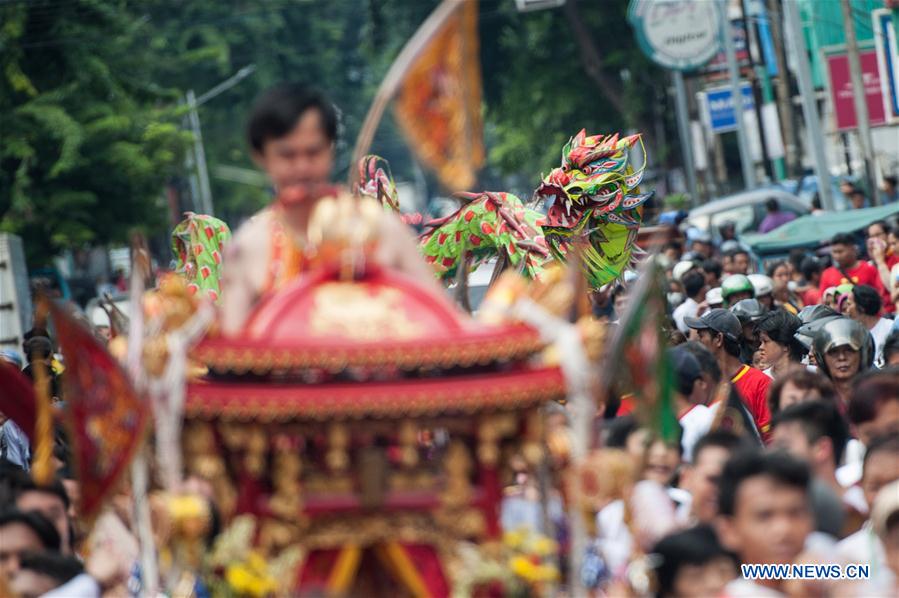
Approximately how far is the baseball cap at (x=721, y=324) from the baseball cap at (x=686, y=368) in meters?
1.82

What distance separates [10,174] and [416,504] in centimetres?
2364

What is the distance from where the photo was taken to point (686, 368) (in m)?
9.00

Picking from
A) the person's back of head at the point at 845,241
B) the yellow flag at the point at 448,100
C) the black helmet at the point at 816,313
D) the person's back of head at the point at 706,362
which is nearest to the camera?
the yellow flag at the point at 448,100

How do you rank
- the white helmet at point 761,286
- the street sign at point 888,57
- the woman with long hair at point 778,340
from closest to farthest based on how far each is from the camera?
1. the woman with long hair at point 778,340
2. the white helmet at point 761,286
3. the street sign at point 888,57

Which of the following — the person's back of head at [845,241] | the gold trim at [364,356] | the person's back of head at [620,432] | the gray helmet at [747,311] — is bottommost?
the person's back of head at [845,241]

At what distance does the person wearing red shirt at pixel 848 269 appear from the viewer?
16.0 m

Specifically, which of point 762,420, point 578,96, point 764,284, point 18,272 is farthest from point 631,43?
point 762,420

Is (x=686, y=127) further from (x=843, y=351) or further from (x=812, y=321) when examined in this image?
(x=843, y=351)

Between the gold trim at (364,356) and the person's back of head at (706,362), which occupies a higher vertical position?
the gold trim at (364,356)

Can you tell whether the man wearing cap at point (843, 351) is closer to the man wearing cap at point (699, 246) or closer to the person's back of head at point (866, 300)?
the person's back of head at point (866, 300)

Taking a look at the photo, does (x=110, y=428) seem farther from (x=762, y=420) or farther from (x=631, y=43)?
(x=631, y=43)

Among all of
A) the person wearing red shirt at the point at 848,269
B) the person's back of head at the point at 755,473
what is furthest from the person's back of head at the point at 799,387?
the person wearing red shirt at the point at 848,269

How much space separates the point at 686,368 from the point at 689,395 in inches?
4.7

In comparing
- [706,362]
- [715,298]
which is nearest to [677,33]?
[715,298]
